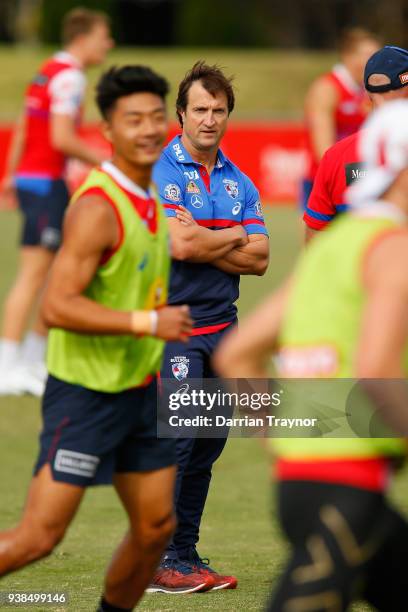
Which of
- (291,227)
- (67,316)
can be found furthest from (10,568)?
(291,227)

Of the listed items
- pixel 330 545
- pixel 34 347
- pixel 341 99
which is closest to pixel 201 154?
pixel 330 545

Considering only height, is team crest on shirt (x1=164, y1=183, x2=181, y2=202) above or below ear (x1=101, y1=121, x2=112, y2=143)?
below

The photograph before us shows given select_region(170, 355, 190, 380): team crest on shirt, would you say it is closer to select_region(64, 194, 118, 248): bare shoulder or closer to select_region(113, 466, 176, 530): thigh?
select_region(113, 466, 176, 530): thigh

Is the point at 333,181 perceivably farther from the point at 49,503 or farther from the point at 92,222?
the point at 49,503

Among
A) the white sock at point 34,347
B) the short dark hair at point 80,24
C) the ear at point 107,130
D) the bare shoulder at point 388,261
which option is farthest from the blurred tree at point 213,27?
the bare shoulder at point 388,261

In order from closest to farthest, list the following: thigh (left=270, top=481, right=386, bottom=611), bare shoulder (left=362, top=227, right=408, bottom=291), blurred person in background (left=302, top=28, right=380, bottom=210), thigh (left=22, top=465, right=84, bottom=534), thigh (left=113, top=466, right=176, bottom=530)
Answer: bare shoulder (left=362, top=227, right=408, bottom=291)
thigh (left=270, top=481, right=386, bottom=611)
thigh (left=22, top=465, right=84, bottom=534)
thigh (left=113, top=466, right=176, bottom=530)
blurred person in background (left=302, top=28, right=380, bottom=210)

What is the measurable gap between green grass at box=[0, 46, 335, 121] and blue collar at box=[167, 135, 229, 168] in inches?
1327

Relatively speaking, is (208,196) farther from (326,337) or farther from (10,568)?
(326,337)

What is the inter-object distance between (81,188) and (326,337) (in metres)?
1.36

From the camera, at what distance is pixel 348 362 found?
373cm

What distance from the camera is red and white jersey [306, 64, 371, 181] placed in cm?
1061

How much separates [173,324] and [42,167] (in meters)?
6.87

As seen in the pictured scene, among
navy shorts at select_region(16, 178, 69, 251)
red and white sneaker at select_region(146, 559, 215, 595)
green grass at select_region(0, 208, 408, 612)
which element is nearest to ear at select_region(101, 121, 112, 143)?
green grass at select_region(0, 208, 408, 612)

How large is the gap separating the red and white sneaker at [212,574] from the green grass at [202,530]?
0.05m
